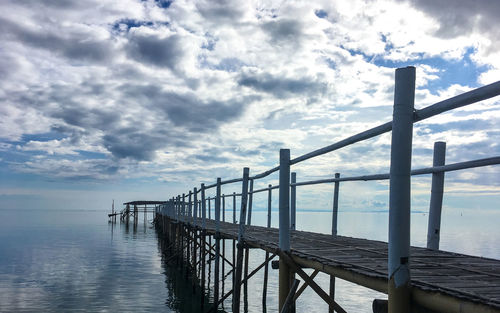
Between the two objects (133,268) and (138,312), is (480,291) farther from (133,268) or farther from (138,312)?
(133,268)

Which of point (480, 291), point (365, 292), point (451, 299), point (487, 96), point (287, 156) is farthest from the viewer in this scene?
point (365, 292)

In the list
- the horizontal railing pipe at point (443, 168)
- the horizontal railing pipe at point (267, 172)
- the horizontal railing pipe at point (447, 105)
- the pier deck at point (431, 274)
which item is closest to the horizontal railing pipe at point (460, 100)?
the horizontal railing pipe at point (447, 105)

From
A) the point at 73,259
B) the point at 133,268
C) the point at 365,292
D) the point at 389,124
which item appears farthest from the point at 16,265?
the point at 389,124

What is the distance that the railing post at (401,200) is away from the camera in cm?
333

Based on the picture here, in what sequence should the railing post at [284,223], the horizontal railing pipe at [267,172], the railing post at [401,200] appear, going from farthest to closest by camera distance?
the horizontal railing pipe at [267,172] → the railing post at [284,223] → the railing post at [401,200]

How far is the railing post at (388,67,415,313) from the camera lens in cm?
333

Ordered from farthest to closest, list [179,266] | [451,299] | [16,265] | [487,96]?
[16,265], [179,266], [451,299], [487,96]

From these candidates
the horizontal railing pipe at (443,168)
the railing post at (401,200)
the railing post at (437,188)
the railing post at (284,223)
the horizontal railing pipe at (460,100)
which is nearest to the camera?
the horizontal railing pipe at (460,100)

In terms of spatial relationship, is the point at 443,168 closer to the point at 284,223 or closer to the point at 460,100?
the point at 460,100

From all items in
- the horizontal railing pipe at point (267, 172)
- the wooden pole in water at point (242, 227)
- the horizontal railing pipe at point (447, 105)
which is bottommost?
the wooden pole in water at point (242, 227)

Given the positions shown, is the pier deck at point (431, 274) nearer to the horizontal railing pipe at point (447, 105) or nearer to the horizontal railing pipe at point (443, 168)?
the horizontal railing pipe at point (443, 168)

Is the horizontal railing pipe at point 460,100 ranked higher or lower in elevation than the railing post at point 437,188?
higher

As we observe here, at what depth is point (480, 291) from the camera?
3.50 metres

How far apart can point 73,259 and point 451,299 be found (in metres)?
35.1
